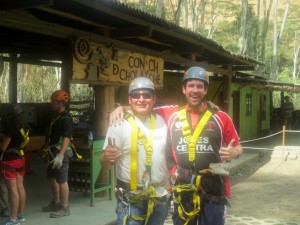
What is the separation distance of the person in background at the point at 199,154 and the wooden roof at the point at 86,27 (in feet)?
7.57

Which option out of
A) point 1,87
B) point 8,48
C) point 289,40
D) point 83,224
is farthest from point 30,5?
point 289,40

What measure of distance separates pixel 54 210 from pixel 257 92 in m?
19.2

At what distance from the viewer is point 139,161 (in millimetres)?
3584

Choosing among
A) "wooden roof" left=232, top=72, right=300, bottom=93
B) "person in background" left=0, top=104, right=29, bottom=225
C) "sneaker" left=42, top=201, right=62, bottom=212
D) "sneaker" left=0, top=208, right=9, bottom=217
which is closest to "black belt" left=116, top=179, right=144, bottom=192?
"person in background" left=0, top=104, right=29, bottom=225

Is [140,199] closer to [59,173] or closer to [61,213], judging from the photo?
[59,173]

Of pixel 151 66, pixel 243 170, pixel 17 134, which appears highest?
pixel 151 66

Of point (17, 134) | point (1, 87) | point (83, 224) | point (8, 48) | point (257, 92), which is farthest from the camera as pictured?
point (1, 87)

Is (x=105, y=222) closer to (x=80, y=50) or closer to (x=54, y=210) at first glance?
(x=54, y=210)

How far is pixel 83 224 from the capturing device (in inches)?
243

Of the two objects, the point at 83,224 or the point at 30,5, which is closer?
the point at 30,5

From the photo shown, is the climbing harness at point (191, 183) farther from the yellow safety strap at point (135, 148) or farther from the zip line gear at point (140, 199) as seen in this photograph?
the yellow safety strap at point (135, 148)

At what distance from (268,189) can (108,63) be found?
4885 mm

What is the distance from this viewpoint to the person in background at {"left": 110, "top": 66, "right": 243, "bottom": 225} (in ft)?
12.1

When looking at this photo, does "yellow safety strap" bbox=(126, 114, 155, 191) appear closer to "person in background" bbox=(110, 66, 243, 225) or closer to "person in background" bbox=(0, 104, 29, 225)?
"person in background" bbox=(110, 66, 243, 225)
